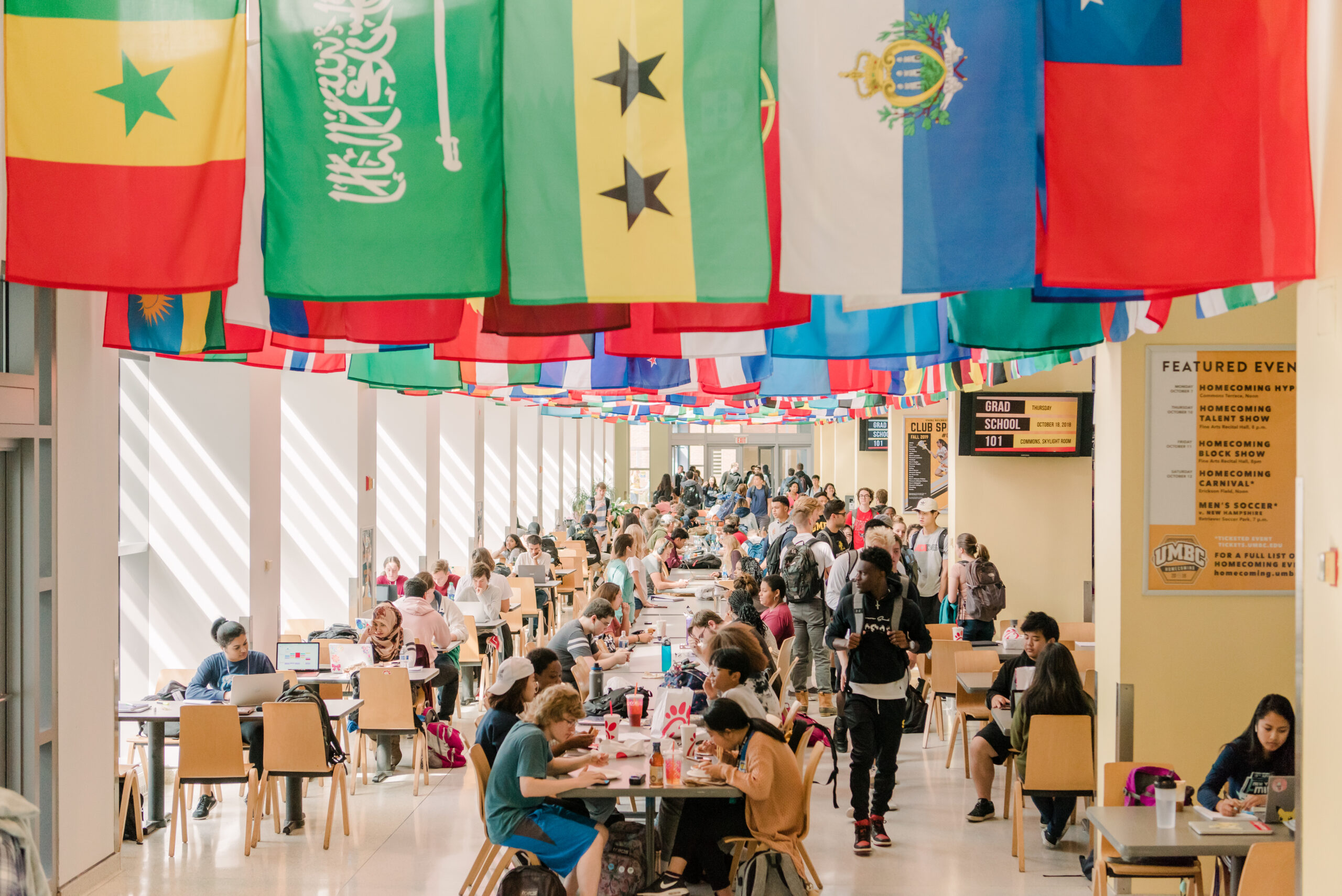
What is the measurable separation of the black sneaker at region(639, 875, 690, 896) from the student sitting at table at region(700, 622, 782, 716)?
1140mm

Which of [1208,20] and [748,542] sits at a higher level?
[1208,20]

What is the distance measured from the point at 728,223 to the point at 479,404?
15.7 meters

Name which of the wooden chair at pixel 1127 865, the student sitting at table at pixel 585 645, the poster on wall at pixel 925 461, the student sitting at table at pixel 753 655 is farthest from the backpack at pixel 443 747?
the poster on wall at pixel 925 461


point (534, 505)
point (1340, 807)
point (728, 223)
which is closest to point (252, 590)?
point (728, 223)

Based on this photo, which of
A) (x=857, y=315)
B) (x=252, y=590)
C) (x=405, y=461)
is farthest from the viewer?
(x=405, y=461)

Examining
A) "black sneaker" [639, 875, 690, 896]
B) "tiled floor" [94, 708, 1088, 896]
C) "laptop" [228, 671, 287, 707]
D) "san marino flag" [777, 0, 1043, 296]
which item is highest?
"san marino flag" [777, 0, 1043, 296]

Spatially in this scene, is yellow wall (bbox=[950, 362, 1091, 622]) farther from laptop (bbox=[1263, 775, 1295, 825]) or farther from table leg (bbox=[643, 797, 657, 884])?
laptop (bbox=[1263, 775, 1295, 825])

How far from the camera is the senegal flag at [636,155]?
332 cm

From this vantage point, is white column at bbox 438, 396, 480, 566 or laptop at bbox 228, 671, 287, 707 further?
white column at bbox 438, 396, 480, 566

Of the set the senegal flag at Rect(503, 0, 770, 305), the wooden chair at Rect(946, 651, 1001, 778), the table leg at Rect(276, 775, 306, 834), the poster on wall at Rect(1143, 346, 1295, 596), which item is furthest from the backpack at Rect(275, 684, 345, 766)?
the poster on wall at Rect(1143, 346, 1295, 596)

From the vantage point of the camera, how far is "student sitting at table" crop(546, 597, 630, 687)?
737cm

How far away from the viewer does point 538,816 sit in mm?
5133

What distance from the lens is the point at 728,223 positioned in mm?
3324

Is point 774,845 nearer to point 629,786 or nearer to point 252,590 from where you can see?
point 629,786
